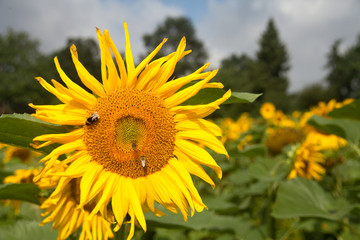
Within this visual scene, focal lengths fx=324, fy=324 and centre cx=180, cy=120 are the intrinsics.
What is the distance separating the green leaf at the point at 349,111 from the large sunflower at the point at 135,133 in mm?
1534

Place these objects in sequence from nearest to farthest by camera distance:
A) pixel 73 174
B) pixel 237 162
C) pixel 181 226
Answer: pixel 73 174
pixel 181 226
pixel 237 162

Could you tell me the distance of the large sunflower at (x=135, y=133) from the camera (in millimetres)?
1073

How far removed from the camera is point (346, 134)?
8.59 ft

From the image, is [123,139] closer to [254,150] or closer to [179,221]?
[179,221]

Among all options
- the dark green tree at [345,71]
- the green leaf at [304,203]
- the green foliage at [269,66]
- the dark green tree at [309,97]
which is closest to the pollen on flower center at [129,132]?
the green leaf at [304,203]

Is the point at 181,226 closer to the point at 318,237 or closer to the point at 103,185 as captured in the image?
the point at 103,185

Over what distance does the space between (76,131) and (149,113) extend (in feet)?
0.85

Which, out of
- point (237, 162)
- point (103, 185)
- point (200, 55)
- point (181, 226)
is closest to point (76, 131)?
point (103, 185)

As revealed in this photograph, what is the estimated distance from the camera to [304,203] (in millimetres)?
2213

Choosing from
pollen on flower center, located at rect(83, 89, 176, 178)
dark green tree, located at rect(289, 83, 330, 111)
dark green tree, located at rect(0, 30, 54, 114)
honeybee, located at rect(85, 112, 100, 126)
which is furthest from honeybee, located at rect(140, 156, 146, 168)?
dark green tree, located at rect(0, 30, 54, 114)

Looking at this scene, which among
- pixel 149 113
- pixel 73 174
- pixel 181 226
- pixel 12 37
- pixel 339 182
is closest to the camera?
pixel 73 174

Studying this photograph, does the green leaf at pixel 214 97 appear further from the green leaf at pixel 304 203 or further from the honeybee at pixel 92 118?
the green leaf at pixel 304 203

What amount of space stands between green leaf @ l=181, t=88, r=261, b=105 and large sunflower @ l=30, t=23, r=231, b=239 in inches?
2.4

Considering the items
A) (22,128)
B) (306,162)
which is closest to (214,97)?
(22,128)
